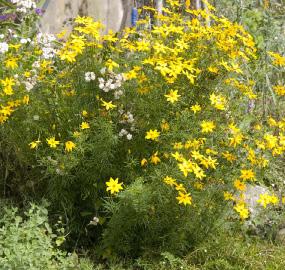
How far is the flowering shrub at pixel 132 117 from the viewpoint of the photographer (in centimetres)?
309

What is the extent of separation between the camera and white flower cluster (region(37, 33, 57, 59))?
351 centimetres

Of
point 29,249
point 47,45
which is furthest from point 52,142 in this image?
point 47,45

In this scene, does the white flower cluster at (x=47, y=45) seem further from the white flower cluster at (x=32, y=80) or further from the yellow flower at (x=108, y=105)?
the yellow flower at (x=108, y=105)

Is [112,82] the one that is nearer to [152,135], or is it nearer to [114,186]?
[152,135]

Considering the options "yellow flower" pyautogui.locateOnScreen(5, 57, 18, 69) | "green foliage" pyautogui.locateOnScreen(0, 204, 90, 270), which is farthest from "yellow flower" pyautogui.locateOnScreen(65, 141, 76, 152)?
"yellow flower" pyautogui.locateOnScreen(5, 57, 18, 69)

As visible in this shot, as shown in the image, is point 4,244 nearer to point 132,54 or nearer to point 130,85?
point 130,85

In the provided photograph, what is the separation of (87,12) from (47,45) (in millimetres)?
1872

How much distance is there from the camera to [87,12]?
18.3 feet

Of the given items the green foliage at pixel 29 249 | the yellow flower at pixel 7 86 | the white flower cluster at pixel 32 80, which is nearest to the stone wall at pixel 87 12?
the white flower cluster at pixel 32 80

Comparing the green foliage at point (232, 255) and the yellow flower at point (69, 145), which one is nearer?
the yellow flower at point (69, 145)

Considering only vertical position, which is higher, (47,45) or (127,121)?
(47,45)

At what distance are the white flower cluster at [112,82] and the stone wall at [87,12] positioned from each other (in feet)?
6.12

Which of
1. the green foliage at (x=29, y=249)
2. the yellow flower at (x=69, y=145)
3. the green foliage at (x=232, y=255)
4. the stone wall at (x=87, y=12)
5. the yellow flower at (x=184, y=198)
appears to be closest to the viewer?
the green foliage at (x=29, y=249)

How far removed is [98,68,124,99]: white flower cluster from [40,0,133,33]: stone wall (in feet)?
6.12
